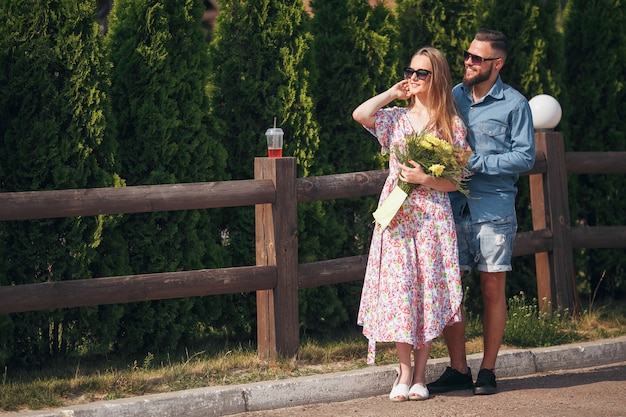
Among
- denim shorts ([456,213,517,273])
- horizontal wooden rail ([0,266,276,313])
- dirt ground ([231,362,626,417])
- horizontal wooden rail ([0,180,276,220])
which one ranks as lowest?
dirt ground ([231,362,626,417])

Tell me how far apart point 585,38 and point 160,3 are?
167 inches

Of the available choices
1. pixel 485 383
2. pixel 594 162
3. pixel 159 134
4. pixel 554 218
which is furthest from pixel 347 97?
pixel 485 383

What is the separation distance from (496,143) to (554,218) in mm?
2151

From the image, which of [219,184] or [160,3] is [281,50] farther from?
[219,184]

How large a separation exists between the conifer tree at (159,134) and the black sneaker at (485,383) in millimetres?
2241

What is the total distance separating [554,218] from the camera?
845 cm

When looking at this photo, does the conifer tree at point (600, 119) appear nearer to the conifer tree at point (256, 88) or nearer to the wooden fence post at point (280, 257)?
the conifer tree at point (256, 88)

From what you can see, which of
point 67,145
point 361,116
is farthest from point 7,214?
point 361,116

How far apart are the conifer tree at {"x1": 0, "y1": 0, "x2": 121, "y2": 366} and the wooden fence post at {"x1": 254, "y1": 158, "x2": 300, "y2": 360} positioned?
1114 millimetres

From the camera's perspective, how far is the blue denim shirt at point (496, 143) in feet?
21.2

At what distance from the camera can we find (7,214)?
249 inches

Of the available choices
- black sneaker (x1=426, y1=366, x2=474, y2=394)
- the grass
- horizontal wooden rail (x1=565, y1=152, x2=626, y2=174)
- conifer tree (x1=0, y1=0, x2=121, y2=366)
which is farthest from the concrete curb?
horizontal wooden rail (x1=565, y1=152, x2=626, y2=174)

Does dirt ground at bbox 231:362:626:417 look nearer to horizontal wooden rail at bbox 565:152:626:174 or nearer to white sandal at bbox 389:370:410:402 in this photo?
white sandal at bbox 389:370:410:402

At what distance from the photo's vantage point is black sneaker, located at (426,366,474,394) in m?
6.66
